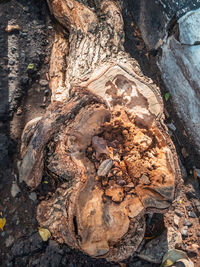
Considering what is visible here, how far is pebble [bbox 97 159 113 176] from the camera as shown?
1574 millimetres

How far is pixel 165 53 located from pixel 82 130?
1.58 metres

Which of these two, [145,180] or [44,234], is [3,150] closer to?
[44,234]

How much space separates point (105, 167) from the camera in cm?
158

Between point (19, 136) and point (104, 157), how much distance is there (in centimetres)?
129

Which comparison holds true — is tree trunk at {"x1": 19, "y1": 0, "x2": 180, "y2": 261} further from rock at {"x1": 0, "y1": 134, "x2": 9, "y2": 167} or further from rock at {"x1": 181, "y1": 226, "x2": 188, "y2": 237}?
rock at {"x1": 181, "y1": 226, "x2": 188, "y2": 237}

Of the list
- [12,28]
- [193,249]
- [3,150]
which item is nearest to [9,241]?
[3,150]

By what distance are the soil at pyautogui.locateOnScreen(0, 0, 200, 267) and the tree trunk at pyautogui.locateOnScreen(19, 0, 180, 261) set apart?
60 centimetres

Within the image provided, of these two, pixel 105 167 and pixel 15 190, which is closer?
pixel 105 167

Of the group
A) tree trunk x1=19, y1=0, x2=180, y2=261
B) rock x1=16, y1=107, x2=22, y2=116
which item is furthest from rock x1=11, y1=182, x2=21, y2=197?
rock x1=16, y1=107, x2=22, y2=116

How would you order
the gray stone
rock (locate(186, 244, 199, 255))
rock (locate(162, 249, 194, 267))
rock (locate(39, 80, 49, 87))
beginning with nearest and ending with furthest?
the gray stone < rock (locate(162, 249, 194, 267)) < rock (locate(186, 244, 199, 255)) < rock (locate(39, 80, 49, 87))

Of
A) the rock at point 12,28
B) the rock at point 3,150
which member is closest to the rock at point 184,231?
the rock at point 3,150

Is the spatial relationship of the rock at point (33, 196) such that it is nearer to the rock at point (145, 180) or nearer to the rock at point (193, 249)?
the rock at point (145, 180)

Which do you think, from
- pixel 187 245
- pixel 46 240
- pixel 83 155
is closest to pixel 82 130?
pixel 83 155

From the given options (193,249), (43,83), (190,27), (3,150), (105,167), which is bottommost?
(193,249)
